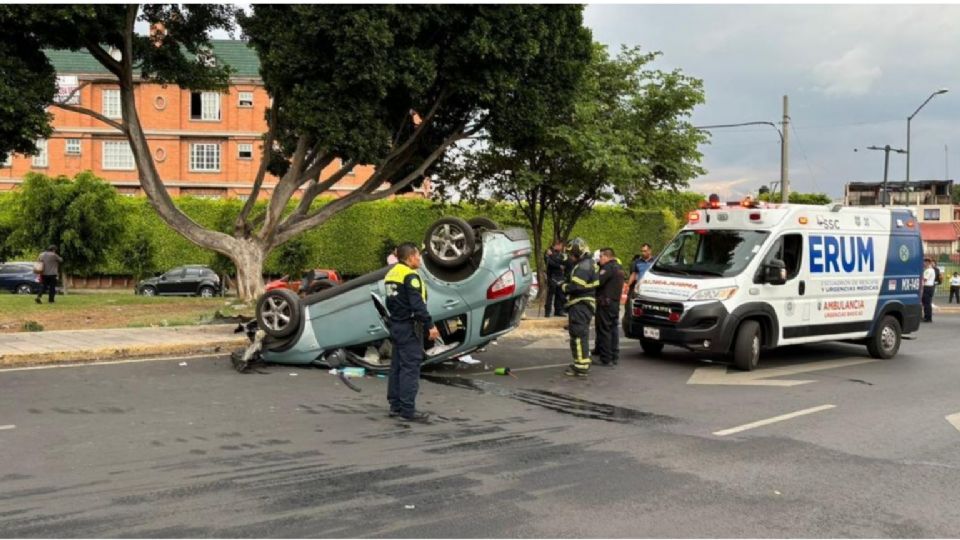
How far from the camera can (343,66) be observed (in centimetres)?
1369

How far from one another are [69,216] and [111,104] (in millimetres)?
28114

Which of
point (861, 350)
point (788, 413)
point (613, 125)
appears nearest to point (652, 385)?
point (788, 413)

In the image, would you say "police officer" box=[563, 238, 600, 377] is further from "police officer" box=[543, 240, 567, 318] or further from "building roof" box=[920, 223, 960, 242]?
"building roof" box=[920, 223, 960, 242]

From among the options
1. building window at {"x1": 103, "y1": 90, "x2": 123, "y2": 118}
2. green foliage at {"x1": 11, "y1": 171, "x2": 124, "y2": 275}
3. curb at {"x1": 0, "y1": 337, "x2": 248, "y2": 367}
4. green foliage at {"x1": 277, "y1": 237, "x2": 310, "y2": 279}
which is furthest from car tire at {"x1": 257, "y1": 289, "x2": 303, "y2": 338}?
building window at {"x1": 103, "y1": 90, "x2": 123, "y2": 118}

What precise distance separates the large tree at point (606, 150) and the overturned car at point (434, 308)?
8.44 meters

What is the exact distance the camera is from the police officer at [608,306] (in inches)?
441

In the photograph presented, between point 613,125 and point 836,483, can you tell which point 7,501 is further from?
point 613,125

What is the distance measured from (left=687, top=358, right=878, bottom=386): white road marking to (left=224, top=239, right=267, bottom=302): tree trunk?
10.4 m

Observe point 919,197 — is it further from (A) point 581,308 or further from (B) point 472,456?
(B) point 472,456

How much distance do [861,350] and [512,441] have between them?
31.4ft

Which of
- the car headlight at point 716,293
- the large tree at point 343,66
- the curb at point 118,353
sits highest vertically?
the large tree at point 343,66

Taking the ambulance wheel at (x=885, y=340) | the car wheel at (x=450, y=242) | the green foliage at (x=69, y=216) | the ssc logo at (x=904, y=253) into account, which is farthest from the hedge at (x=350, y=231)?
the car wheel at (x=450, y=242)

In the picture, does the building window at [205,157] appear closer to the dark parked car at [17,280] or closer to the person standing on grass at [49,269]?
the dark parked car at [17,280]

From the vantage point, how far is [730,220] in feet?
38.1
